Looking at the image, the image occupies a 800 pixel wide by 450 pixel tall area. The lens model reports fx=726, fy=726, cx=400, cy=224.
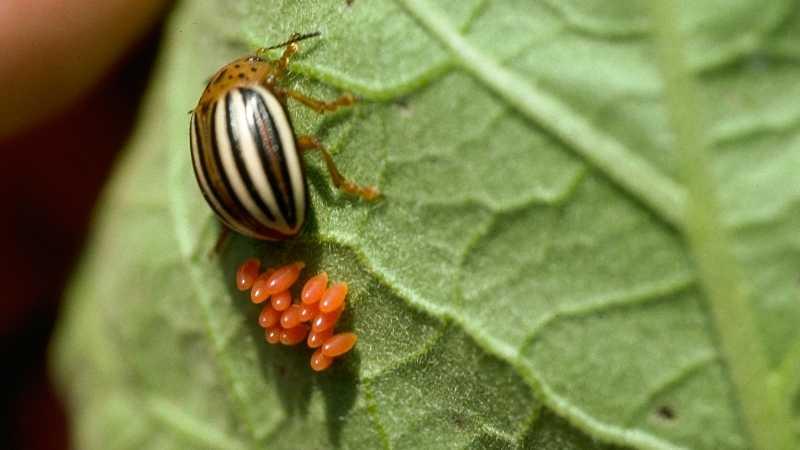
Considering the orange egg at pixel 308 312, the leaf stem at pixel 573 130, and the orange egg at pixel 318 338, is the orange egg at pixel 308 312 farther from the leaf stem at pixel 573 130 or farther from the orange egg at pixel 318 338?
the leaf stem at pixel 573 130

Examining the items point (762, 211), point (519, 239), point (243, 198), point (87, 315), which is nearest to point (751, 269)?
point (762, 211)

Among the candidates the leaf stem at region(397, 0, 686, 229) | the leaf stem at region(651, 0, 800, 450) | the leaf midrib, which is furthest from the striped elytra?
the leaf stem at region(651, 0, 800, 450)

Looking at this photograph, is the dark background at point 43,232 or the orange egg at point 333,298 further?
the dark background at point 43,232

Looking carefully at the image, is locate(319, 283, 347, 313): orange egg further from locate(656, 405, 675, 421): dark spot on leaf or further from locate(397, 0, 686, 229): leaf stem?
locate(656, 405, 675, 421): dark spot on leaf

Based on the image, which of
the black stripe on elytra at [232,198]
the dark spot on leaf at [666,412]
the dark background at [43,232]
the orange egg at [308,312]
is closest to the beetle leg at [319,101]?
the black stripe on elytra at [232,198]

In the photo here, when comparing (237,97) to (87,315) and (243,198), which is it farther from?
(87,315)

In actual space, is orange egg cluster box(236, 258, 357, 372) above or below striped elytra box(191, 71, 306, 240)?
below

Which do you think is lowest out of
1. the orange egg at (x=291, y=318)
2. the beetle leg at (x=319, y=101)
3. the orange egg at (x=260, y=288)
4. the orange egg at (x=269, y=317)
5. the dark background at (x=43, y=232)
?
the dark background at (x=43, y=232)

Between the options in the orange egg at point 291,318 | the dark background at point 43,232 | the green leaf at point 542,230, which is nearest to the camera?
the green leaf at point 542,230
